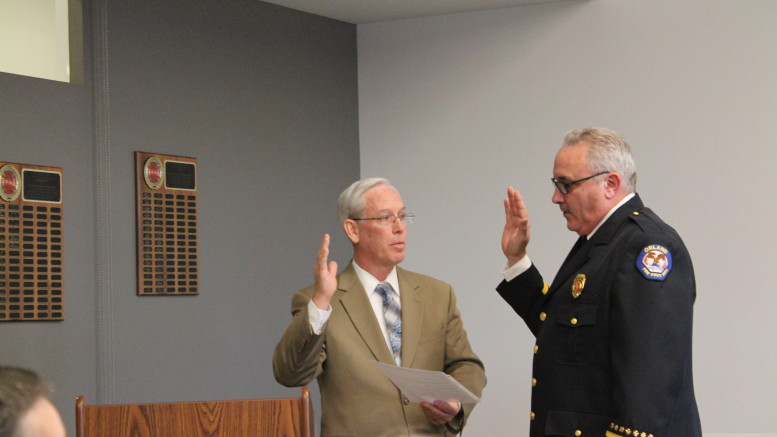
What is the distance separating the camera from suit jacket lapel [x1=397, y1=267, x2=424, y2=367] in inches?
122

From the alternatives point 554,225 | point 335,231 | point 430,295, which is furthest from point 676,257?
point 335,231

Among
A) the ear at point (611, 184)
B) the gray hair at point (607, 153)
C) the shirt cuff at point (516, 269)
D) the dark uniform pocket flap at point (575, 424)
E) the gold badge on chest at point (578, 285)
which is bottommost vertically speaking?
the dark uniform pocket flap at point (575, 424)

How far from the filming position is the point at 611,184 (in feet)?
8.77

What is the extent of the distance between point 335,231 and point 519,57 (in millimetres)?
1463

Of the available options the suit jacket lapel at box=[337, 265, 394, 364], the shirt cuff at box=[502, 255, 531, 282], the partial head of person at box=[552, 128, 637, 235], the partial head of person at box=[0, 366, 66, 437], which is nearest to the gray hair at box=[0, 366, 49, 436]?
the partial head of person at box=[0, 366, 66, 437]

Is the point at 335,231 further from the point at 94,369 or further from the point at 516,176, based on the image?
the point at 94,369

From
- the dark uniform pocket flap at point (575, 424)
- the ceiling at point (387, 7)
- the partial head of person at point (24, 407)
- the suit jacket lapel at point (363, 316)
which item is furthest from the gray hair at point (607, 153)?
→ the ceiling at point (387, 7)

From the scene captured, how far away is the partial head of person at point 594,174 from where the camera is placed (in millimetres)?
2666

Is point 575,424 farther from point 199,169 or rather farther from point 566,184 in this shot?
point 199,169

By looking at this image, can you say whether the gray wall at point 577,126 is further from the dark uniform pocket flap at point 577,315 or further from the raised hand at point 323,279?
the raised hand at point 323,279

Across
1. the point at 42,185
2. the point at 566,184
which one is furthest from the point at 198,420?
the point at 42,185

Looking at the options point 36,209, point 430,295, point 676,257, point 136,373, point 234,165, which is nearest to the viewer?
point 676,257

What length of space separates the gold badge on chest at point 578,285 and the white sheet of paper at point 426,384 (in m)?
0.40

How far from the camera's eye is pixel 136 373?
4.65 m
